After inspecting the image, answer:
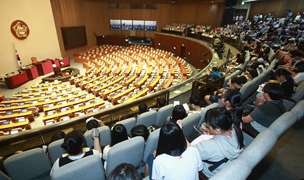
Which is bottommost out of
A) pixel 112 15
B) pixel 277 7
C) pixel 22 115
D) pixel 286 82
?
pixel 22 115

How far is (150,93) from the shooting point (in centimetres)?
538

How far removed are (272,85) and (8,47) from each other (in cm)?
1308

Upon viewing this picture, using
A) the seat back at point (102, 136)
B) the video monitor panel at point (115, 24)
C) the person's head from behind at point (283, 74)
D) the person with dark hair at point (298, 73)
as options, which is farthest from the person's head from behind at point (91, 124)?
the video monitor panel at point (115, 24)

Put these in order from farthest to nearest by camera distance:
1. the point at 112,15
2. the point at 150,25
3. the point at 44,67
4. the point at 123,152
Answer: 1. the point at 112,15
2. the point at 150,25
3. the point at 44,67
4. the point at 123,152

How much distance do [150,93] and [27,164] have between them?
3787mm

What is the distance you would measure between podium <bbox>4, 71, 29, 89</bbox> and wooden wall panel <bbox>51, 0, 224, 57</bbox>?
4697 mm

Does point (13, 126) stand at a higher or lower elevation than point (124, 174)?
lower

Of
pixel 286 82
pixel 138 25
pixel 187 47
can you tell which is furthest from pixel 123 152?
pixel 138 25

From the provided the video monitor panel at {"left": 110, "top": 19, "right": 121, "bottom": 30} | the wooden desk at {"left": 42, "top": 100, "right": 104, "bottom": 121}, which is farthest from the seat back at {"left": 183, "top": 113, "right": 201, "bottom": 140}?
the video monitor panel at {"left": 110, "top": 19, "right": 121, "bottom": 30}

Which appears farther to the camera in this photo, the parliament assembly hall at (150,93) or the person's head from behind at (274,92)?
the person's head from behind at (274,92)

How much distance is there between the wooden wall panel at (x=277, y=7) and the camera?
1089 cm

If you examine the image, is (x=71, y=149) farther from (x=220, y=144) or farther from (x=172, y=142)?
(x=220, y=144)

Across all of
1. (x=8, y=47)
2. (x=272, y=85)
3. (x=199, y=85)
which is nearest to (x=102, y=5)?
(x=8, y=47)

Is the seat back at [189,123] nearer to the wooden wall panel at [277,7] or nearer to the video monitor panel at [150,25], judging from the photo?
the wooden wall panel at [277,7]
